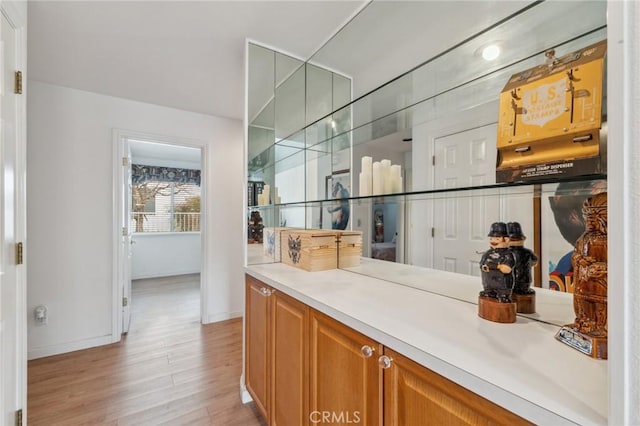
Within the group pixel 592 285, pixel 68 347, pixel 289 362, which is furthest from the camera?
pixel 68 347

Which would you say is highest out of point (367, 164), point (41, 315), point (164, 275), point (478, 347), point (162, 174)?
point (162, 174)

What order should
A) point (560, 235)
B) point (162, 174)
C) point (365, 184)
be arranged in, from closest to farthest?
point (560, 235) → point (365, 184) → point (162, 174)

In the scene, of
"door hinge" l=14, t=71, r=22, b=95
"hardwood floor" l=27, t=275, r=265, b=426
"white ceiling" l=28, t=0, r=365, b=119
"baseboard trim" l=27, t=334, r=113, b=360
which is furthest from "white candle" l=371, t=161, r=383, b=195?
"baseboard trim" l=27, t=334, r=113, b=360

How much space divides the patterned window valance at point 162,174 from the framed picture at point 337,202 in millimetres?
5037

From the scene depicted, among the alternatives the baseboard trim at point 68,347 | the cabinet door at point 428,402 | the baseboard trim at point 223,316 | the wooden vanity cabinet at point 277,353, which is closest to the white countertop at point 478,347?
the cabinet door at point 428,402

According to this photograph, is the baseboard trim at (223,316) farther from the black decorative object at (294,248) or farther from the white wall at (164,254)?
the white wall at (164,254)

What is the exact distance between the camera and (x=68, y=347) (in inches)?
97.4

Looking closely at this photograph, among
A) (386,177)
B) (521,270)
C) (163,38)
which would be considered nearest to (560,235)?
(521,270)

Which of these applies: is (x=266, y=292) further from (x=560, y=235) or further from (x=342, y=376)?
(x=560, y=235)

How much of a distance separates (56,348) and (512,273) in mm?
3495

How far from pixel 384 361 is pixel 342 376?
0.25 m

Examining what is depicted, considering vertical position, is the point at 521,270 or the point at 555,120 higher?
the point at 555,120

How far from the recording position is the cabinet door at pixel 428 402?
1.75ft

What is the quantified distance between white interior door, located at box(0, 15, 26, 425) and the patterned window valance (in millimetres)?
4713
